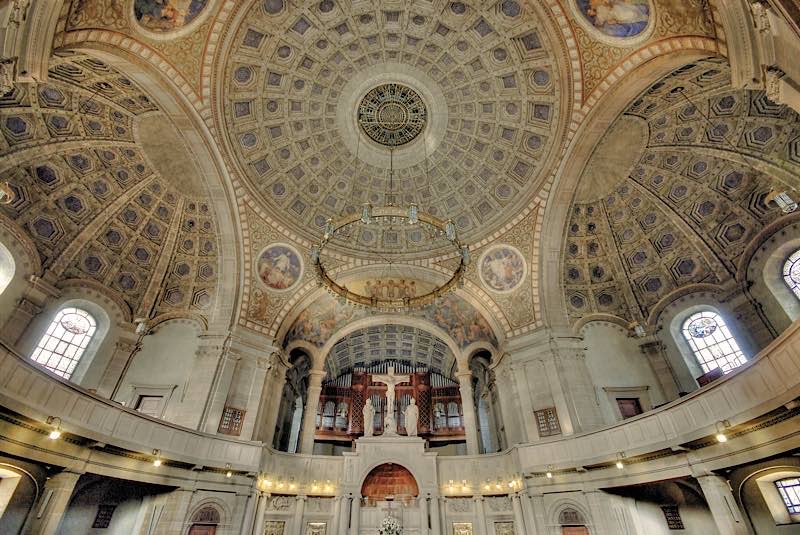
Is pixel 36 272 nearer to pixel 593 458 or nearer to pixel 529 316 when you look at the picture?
pixel 529 316

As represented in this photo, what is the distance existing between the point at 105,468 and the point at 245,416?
5.28 metres

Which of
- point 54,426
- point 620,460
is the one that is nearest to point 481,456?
point 620,460

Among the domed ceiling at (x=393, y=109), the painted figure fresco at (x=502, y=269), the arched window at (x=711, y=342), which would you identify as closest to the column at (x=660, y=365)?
the arched window at (x=711, y=342)

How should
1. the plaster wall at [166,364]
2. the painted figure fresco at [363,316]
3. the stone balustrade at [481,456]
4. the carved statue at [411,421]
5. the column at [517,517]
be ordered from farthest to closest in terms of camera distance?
1. the painted figure fresco at [363,316]
2. the carved statue at [411,421]
3. the plaster wall at [166,364]
4. the column at [517,517]
5. the stone balustrade at [481,456]

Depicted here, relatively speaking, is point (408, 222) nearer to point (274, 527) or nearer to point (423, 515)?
point (423, 515)

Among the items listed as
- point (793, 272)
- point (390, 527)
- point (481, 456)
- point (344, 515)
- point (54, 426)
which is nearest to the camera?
point (54, 426)

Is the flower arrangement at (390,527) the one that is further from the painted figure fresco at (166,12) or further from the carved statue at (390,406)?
the painted figure fresco at (166,12)

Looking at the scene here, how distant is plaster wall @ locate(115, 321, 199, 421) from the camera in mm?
15922

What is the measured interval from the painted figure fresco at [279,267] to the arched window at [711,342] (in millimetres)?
18537

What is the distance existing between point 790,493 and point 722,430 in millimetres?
3845

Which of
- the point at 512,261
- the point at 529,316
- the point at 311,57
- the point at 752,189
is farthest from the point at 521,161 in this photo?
the point at 311,57

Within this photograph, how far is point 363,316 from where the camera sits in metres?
21.6

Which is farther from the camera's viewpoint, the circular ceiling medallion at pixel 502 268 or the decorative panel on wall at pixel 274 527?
the circular ceiling medallion at pixel 502 268

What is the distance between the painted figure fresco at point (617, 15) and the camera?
1132 centimetres
